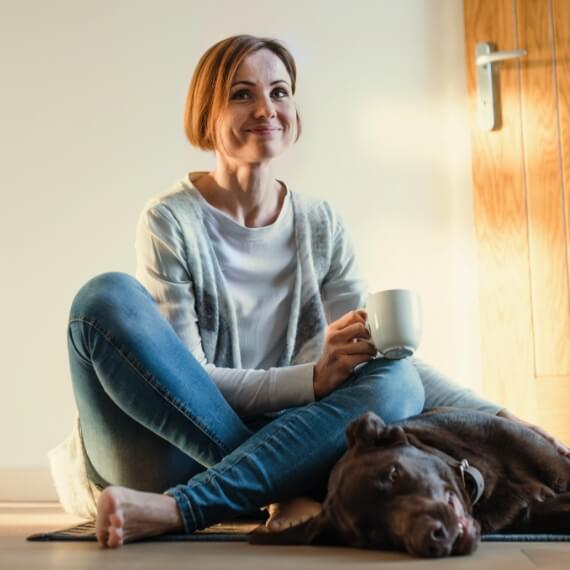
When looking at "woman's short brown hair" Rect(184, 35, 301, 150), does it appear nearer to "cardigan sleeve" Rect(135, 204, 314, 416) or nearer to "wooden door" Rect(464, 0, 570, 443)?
"cardigan sleeve" Rect(135, 204, 314, 416)

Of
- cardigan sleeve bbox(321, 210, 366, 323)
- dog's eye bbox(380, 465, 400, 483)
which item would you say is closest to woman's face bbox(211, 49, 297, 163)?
cardigan sleeve bbox(321, 210, 366, 323)

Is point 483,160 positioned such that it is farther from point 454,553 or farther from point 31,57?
point 454,553

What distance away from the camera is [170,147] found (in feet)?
10.7

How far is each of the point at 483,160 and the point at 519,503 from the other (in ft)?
5.40

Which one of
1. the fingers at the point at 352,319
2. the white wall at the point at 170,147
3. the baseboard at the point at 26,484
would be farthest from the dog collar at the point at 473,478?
the baseboard at the point at 26,484

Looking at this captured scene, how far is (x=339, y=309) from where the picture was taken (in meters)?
2.02

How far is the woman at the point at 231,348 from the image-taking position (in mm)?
1559

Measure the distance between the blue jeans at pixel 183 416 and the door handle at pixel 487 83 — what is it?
4.68 ft

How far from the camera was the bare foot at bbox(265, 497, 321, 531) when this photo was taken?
1.56 metres

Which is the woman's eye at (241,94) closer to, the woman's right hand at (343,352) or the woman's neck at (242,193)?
the woman's neck at (242,193)

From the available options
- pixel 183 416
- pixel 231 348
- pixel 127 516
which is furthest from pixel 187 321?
pixel 127 516

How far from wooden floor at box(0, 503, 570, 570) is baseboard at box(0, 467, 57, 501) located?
5.54 feet

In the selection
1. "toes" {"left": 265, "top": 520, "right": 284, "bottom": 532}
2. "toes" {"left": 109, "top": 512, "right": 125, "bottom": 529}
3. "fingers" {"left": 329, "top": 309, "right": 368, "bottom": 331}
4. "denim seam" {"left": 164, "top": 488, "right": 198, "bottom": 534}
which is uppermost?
"fingers" {"left": 329, "top": 309, "right": 368, "bottom": 331}

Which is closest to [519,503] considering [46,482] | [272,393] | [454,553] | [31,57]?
[454,553]
